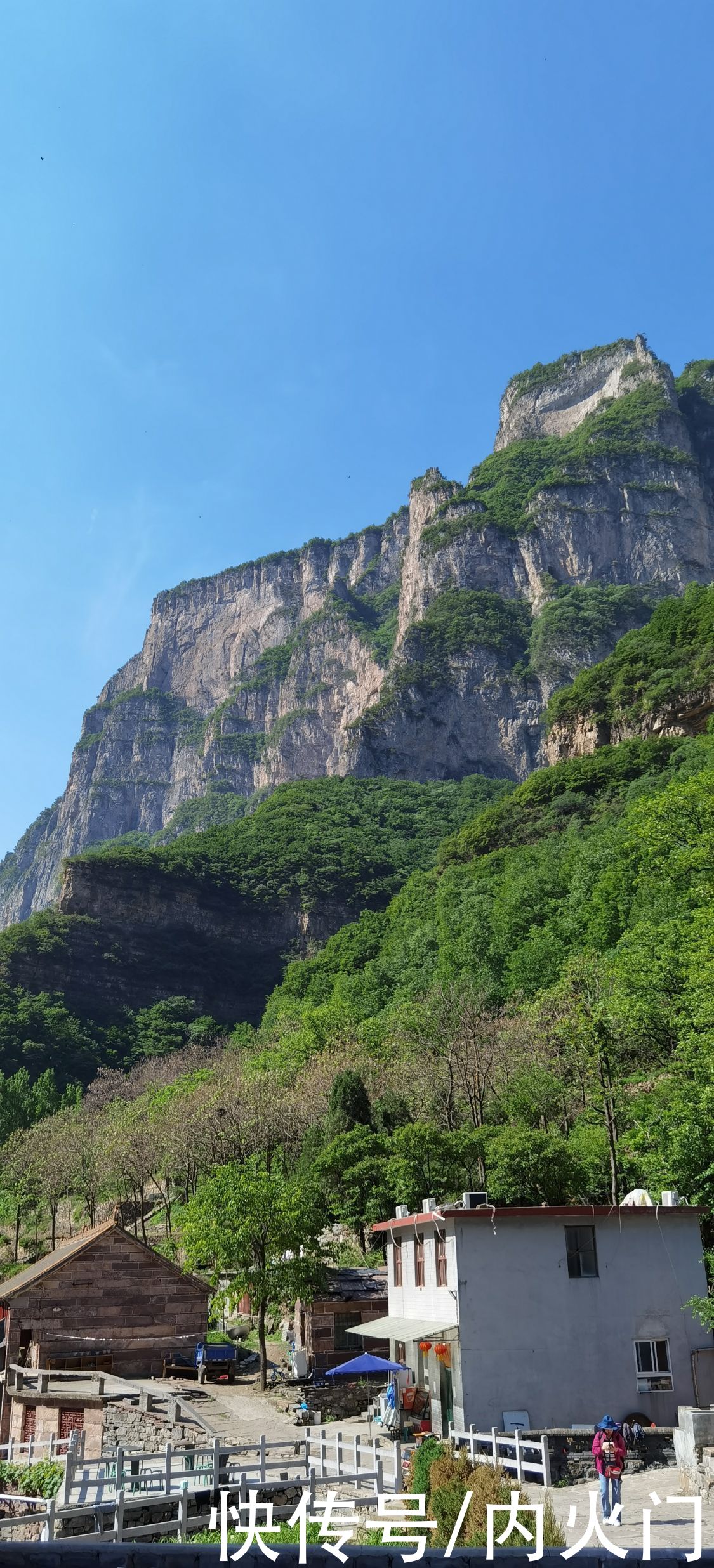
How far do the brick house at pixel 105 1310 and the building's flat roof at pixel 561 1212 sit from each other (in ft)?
37.5

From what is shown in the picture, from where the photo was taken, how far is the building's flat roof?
2297 cm

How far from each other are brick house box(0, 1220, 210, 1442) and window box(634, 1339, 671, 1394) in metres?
14.3

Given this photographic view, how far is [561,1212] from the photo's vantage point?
23.3 m

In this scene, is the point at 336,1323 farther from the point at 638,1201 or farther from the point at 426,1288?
the point at 638,1201

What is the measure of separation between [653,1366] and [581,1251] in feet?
8.80

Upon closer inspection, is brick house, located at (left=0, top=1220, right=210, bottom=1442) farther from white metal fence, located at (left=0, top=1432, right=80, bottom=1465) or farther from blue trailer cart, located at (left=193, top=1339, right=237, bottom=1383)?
white metal fence, located at (left=0, top=1432, right=80, bottom=1465)

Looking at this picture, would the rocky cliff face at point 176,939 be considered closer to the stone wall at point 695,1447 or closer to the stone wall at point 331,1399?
the stone wall at point 331,1399

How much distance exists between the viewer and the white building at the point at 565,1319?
875 inches

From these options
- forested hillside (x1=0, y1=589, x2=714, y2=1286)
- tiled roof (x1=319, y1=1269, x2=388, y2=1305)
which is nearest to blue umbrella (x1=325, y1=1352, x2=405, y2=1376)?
tiled roof (x1=319, y1=1269, x2=388, y2=1305)

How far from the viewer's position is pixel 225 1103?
5700cm

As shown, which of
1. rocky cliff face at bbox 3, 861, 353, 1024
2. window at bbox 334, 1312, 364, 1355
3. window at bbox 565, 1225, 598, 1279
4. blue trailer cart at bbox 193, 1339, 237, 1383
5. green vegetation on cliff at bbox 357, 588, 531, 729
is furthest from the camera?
green vegetation on cliff at bbox 357, 588, 531, 729

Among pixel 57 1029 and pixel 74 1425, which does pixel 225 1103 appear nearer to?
pixel 74 1425

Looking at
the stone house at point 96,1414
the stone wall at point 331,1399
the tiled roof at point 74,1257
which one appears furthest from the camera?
the tiled roof at point 74,1257

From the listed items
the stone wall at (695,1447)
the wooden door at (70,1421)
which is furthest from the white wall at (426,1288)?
the wooden door at (70,1421)
